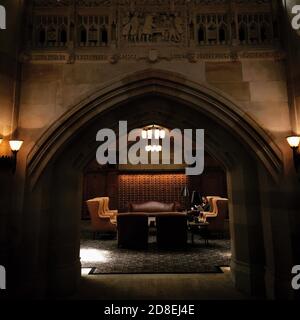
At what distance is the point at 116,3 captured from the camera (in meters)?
3.64

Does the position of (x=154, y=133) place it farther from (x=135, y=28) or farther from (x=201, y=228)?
(x=135, y=28)

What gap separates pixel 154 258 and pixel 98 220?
2.88 metres

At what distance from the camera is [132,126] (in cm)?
445

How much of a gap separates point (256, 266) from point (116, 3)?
14.3 ft

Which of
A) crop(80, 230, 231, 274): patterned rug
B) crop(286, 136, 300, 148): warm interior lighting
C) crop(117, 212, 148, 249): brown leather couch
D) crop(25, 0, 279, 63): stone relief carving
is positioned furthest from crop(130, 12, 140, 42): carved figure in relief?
crop(117, 212, 148, 249): brown leather couch

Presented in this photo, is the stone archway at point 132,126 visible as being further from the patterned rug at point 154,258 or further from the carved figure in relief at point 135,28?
the patterned rug at point 154,258

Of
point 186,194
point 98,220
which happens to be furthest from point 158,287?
point 98,220

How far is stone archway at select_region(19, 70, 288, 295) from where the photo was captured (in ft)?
11.2

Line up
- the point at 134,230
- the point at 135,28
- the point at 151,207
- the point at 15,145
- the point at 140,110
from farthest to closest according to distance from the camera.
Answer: the point at 151,207
the point at 134,230
the point at 140,110
the point at 135,28
the point at 15,145

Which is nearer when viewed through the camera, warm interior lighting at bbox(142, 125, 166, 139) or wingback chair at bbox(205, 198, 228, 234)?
warm interior lighting at bbox(142, 125, 166, 139)

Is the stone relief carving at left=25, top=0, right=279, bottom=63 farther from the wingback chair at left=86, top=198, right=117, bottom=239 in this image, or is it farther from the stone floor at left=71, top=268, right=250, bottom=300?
the wingback chair at left=86, top=198, right=117, bottom=239

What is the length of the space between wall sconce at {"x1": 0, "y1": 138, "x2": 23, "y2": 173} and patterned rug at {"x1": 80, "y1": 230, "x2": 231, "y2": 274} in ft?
9.06
